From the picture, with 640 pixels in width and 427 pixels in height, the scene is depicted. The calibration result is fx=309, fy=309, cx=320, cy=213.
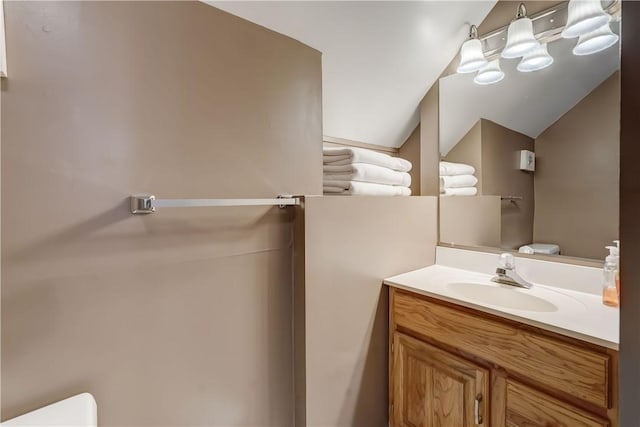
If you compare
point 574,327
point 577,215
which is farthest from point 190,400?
point 577,215

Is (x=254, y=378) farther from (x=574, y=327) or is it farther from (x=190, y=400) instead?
(x=574, y=327)

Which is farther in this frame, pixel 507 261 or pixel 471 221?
pixel 471 221

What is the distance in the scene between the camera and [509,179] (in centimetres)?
151

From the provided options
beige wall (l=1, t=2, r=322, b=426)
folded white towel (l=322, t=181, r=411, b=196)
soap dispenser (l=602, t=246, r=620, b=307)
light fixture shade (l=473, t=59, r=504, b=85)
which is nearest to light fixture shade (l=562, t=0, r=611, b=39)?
light fixture shade (l=473, t=59, r=504, b=85)

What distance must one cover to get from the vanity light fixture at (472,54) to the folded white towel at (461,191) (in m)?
0.61

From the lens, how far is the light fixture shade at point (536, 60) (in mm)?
1371

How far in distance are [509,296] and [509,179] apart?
564 millimetres

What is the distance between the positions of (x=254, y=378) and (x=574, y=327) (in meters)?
1.03

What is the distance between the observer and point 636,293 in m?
0.37

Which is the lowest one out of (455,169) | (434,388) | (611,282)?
(434,388)

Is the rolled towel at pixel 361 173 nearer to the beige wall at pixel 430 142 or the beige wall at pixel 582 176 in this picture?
the beige wall at pixel 430 142

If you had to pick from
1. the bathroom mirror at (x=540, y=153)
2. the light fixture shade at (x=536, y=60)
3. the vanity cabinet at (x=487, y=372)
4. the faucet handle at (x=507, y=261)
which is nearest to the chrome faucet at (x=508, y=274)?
the faucet handle at (x=507, y=261)

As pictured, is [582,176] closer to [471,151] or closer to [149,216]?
[471,151]

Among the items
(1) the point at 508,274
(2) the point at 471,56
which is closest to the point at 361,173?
(1) the point at 508,274
